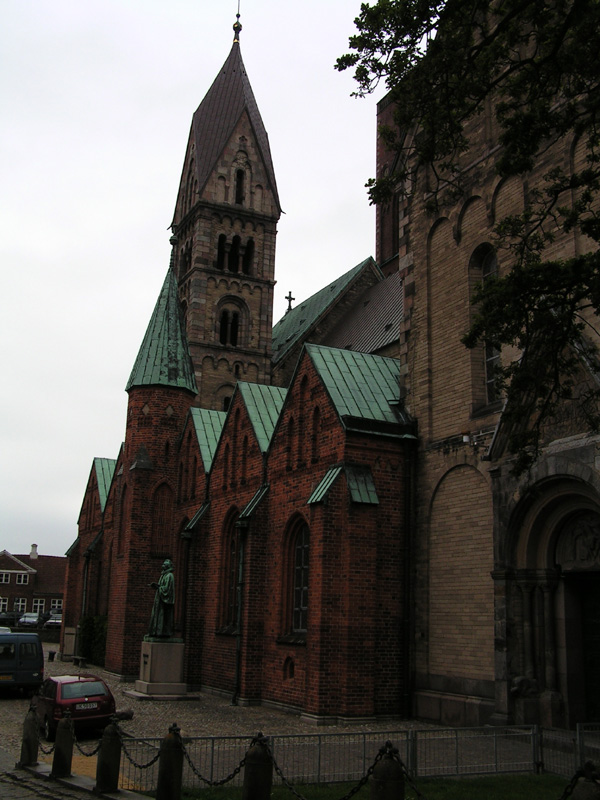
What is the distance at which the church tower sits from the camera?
42.4 m

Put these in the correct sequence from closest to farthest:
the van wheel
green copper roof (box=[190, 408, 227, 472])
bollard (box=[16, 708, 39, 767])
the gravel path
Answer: bollard (box=[16, 708, 39, 767])
the van wheel
the gravel path
green copper roof (box=[190, 408, 227, 472])

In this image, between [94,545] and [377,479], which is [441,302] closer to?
[377,479]

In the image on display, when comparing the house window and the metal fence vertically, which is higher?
the house window

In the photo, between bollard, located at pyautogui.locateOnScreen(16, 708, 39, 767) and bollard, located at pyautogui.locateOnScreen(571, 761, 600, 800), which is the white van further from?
bollard, located at pyautogui.locateOnScreen(571, 761, 600, 800)

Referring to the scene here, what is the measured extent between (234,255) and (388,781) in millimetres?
38390

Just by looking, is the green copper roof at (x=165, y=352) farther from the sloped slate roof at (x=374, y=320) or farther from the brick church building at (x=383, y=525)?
the sloped slate roof at (x=374, y=320)

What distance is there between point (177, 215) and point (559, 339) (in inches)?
1547

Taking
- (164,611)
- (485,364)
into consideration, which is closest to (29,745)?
(164,611)

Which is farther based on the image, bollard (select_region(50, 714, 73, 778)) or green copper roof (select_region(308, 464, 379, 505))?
green copper roof (select_region(308, 464, 379, 505))

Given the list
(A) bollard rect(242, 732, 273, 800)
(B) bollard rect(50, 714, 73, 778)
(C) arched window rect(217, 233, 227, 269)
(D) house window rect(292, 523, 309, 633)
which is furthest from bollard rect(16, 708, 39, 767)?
(C) arched window rect(217, 233, 227, 269)

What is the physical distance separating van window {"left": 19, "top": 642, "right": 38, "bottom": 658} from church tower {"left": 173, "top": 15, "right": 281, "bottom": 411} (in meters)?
18.5

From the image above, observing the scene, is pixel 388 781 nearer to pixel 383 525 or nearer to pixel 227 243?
pixel 383 525

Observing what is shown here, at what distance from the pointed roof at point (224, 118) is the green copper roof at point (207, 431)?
1743cm

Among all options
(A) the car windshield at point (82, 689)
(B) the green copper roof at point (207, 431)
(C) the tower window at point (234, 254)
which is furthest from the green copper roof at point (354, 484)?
(C) the tower window at point (234, 254)
